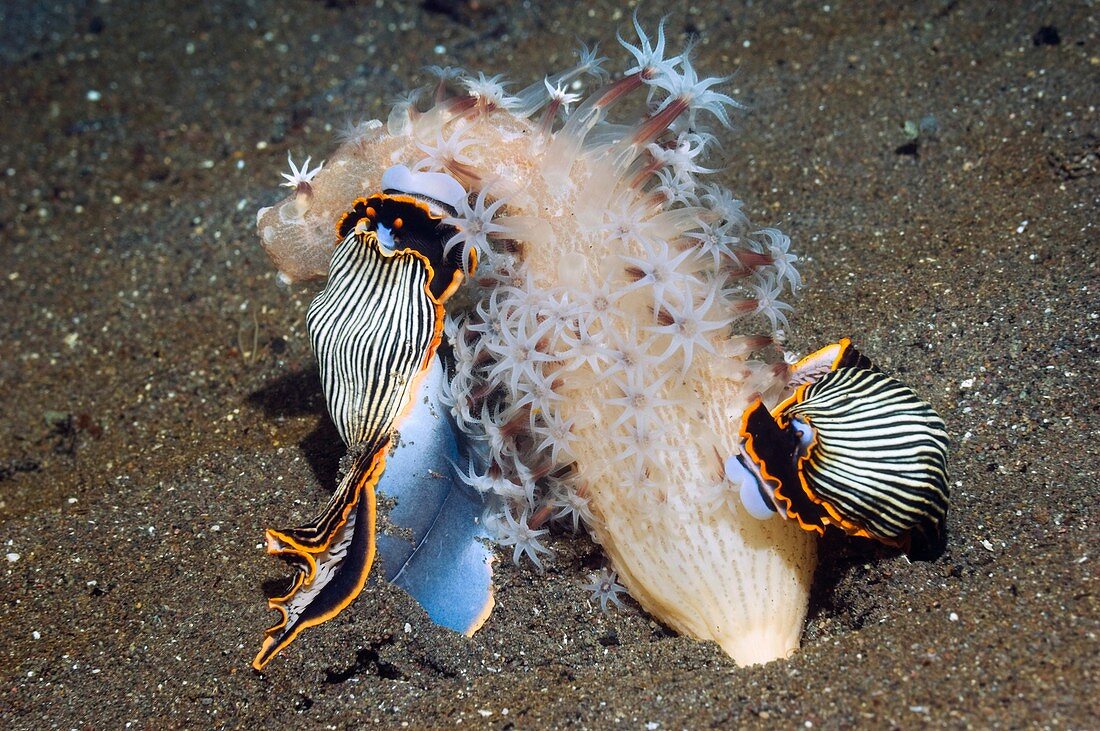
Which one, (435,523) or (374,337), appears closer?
(374,337)

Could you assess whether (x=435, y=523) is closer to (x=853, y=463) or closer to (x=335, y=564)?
(x=335, y=564)

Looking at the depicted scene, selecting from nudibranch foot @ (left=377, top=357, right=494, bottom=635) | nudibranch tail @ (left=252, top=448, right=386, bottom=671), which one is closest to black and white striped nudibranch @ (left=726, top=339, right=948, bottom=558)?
nudibranch foot @ (left=377, top=357, right=494, bottom=635)

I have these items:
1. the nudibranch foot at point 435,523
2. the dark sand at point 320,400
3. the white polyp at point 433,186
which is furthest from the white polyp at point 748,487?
the white polyp at point 433,186

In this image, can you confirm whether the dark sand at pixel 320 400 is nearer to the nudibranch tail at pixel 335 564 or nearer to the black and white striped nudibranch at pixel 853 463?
the black and white striped nudibranch at pixel 853 463

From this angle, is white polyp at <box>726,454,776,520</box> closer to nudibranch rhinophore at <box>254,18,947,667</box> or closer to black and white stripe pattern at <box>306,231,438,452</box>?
nudibranch rhinophore at <box>254,18,947,667</box>

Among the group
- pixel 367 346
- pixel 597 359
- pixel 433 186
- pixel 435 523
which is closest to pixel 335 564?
pixel 435 523

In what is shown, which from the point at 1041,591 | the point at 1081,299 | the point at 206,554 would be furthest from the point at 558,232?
the point at 1081,299

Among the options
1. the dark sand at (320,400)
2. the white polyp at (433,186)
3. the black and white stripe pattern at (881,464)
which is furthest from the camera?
the white polyp at (433,186)

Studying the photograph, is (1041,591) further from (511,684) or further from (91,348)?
(91,348)
